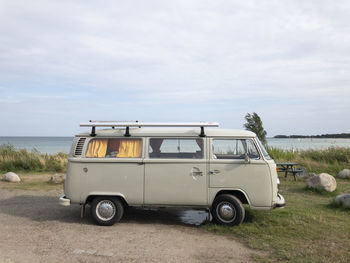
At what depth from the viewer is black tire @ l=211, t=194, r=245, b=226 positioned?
7344 millimetres

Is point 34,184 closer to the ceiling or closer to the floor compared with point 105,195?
closer to the floor

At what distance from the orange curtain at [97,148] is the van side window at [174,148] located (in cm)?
108

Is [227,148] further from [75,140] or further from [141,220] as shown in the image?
[75,140]

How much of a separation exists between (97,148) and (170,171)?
5.84 ft

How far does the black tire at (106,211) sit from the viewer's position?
761 centimetres

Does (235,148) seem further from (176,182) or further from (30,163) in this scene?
(30,163)

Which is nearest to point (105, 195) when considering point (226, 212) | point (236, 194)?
point (226, 212)

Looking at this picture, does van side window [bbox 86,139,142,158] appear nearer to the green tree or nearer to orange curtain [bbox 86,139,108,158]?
orange curtain [bbox 86,139,108,158]

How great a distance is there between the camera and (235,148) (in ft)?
25.5

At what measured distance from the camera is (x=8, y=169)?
1816cm

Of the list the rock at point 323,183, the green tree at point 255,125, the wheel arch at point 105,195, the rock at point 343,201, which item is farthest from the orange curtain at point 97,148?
the green tree at point 255,125

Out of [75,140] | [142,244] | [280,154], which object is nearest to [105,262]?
[142,244]

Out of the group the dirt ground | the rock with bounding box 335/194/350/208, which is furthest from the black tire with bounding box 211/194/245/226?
the rock with bounding box 335/194/350/208

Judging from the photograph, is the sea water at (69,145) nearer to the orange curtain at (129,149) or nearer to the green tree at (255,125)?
the green tree at (255,125)
